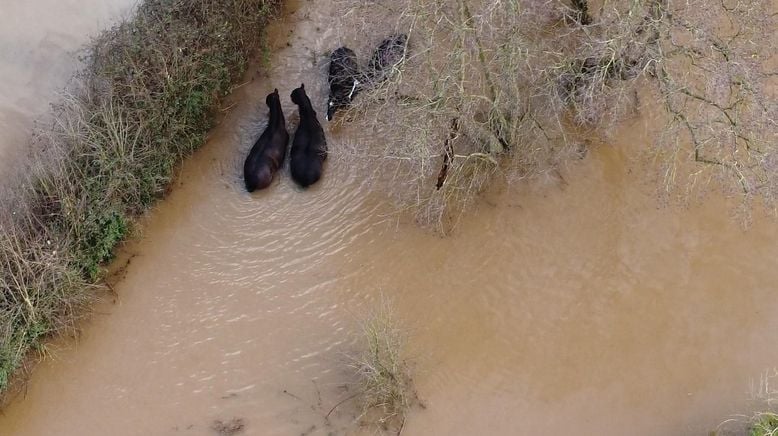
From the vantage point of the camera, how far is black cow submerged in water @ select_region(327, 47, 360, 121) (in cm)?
829

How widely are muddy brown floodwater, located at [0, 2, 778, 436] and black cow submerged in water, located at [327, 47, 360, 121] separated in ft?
2.28

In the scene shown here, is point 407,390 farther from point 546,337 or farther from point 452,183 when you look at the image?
point 452,183

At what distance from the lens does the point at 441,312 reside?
288 inches

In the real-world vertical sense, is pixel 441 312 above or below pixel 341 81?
below

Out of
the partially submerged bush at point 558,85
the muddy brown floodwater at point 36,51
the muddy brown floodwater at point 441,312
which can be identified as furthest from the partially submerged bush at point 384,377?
the muddy brown floodwater at point 36,51

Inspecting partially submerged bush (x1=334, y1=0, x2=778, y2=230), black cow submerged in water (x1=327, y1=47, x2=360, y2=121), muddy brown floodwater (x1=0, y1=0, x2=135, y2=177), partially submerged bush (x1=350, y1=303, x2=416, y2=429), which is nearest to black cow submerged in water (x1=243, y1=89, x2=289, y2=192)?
black cow submerged in water (x1=327, y1=47, x2=360, y2=121)

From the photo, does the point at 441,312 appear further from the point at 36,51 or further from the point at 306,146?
the point at 36,51

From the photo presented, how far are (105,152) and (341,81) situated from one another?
263cm

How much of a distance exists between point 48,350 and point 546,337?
4.84 m

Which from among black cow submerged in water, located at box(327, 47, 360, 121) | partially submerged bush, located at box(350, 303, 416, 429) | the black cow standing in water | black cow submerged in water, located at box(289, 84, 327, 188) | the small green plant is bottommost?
the small green plant

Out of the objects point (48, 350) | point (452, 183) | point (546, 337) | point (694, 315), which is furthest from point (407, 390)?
point (48, 350)

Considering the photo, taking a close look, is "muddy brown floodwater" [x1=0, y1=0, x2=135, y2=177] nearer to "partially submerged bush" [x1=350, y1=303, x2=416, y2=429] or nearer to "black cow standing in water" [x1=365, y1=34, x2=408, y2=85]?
"black cow standing in water" [x1=365, y1=34, x2=408, y2=85]

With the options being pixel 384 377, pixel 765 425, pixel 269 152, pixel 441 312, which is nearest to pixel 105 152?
pixel 269 152

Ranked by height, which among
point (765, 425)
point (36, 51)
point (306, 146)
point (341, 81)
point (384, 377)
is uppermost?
point (36, 51)
